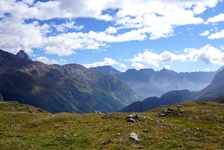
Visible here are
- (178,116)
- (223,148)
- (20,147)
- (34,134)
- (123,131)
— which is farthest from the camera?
(178,116)

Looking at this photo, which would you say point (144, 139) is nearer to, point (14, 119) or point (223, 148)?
point (223, 148)

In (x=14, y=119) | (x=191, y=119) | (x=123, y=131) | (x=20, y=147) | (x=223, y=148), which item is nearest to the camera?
(x=223, y=148)

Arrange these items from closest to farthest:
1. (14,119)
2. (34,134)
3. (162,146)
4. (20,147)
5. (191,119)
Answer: (162,146) < (20,147) < (34,134) < (191,119) < (14,119)

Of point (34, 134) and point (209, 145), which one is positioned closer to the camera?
point (209, 145)

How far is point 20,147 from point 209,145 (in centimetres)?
2318

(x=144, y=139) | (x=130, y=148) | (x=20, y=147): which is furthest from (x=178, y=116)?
(x=20, y=147)

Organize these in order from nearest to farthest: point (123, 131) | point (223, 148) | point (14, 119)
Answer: point (223, 148) < point (123, 131) < point (14, 119)

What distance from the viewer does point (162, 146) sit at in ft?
102

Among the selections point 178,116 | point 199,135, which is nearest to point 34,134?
point 199,135

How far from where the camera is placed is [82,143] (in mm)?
35812

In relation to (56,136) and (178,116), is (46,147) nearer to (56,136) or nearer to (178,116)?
(56,136)

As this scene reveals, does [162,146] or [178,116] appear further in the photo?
[178,116]

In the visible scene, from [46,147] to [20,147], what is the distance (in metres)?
3.23

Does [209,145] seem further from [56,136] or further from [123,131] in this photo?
[56,136]
